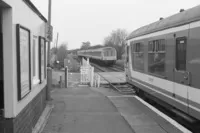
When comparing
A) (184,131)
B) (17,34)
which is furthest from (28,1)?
(184,131)

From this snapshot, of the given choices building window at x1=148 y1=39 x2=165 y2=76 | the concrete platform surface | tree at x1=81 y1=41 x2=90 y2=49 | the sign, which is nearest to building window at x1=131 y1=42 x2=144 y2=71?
building window at x1=148 y1=39 x2=165 y2=76

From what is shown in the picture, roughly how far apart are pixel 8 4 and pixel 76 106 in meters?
5.65

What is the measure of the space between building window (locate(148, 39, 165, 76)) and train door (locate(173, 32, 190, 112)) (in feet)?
3.17

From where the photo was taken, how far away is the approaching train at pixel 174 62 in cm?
545

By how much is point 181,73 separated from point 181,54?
0.46 m

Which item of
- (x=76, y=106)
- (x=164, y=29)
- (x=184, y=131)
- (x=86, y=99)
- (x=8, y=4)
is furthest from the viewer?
(x=86, y=99)

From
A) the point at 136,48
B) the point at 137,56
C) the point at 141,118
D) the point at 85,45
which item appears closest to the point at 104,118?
the point at 141,118

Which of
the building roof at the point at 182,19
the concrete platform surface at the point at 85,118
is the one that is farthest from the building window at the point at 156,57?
the concrete platform surface at the point at 85,118

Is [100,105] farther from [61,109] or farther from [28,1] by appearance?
[28,1]

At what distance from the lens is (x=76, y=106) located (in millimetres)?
8750

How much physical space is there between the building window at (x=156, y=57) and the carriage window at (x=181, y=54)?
98 cm

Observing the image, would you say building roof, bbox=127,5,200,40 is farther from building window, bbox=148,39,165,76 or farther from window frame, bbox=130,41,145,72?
window frame, bbox=130,41,145,72

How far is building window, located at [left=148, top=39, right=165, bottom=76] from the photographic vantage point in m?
7.53

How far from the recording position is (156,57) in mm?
8156
